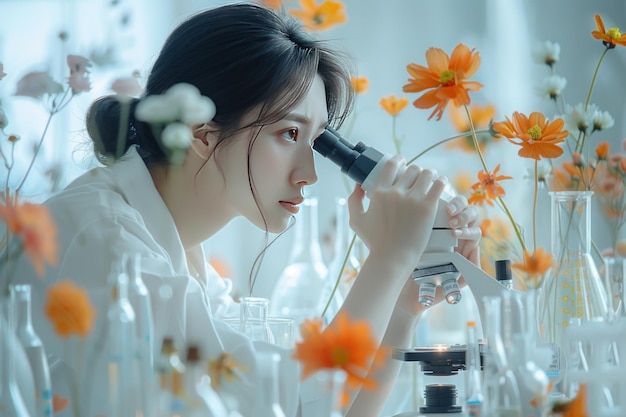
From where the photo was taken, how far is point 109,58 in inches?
27.5

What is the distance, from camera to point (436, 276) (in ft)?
3.56

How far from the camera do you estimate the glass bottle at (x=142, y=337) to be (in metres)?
0.68

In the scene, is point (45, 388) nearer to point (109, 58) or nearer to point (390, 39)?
point (109, 58)

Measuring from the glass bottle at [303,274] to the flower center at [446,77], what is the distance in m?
0.51

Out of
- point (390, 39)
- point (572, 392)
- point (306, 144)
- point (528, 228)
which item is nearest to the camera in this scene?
point (572, 392)

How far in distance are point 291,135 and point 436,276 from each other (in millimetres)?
286

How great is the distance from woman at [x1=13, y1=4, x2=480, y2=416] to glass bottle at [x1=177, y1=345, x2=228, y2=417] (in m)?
0.21

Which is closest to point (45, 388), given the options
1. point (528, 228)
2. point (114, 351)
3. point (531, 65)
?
point (114, 351)

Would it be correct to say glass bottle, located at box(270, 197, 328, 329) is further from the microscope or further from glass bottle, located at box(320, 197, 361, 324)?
the microscope

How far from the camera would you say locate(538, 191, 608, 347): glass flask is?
106 cm

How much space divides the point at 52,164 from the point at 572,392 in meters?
0.51

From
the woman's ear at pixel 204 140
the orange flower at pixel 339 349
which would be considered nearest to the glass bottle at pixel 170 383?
the orange flower at pixel 339 349

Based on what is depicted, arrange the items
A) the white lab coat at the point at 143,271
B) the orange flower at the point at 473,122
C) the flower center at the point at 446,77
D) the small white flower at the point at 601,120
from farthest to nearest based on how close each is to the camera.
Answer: the orange flower at the point at 473,122
the small white flower at the point at 601,120
the flower center at the point at 446,77
the white lab coat at the point at 143,271

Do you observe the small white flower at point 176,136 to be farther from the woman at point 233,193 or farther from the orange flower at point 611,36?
the orange flower at point 611,36
